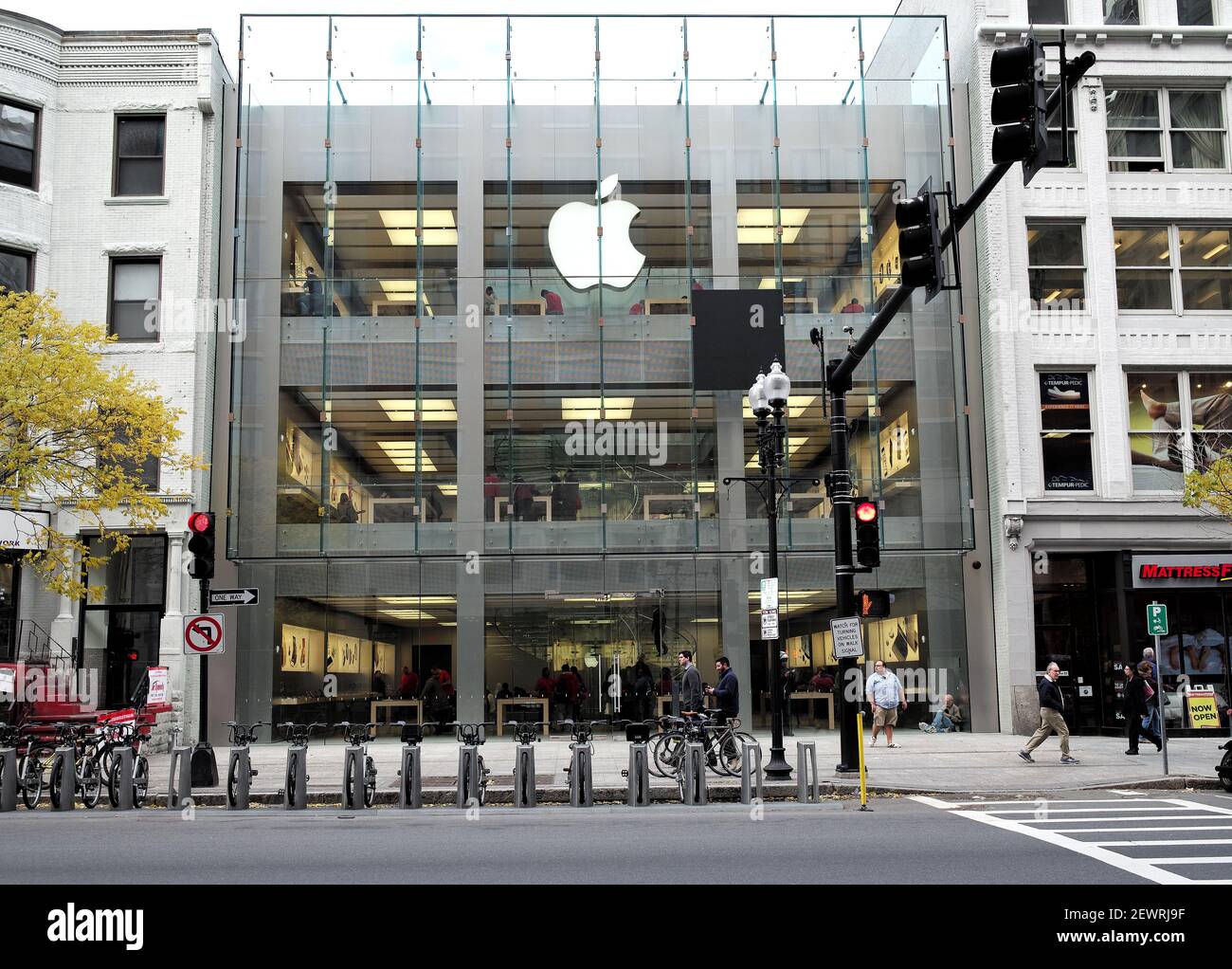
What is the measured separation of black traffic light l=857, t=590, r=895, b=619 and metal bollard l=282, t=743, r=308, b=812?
26.3 feet

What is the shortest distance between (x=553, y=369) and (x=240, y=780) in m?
14.5

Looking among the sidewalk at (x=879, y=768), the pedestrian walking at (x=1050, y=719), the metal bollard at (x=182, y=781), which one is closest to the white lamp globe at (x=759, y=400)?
the sidewalk at (x=879, y=768)

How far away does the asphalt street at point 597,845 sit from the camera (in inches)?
362

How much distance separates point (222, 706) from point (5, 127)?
14289mm

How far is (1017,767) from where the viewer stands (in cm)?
1903

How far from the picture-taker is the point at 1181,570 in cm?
2594

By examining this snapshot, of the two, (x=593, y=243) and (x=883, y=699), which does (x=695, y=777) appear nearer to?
(x=883, y=699)

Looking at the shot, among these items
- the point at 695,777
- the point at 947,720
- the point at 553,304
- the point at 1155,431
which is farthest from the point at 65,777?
the point at 1155,431

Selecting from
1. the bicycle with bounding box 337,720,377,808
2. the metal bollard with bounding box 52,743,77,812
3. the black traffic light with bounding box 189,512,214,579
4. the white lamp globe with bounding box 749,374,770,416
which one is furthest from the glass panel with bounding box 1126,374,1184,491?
the metal bollard with bounding box 52,743,77,812

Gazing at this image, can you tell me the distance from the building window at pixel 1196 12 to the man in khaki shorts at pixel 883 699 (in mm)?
18477

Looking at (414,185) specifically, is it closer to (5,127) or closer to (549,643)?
(5,127)

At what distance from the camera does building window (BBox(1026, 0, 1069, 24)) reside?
28578 millimetres

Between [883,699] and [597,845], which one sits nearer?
[597,845]
